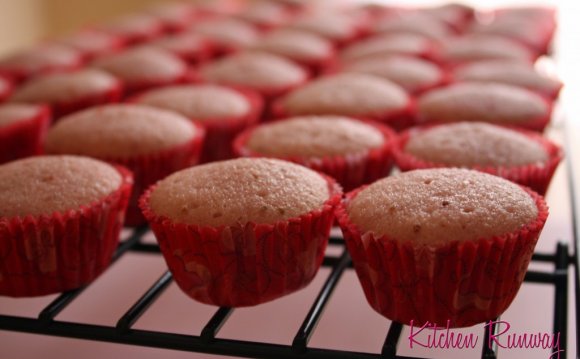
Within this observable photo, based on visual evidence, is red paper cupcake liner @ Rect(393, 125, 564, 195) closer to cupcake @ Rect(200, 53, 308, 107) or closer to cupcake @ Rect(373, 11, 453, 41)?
cupcake @ Rect(200, 53, 308, 107)

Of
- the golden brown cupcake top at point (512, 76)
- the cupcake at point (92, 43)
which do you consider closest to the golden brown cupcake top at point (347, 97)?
the golden brown cupcake top at point (512, 76)

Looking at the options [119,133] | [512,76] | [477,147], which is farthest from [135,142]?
[512,76]

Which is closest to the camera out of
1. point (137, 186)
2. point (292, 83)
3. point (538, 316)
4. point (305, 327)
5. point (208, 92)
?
point (305, 327)

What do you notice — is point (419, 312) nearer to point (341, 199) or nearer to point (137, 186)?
point (341, 199)

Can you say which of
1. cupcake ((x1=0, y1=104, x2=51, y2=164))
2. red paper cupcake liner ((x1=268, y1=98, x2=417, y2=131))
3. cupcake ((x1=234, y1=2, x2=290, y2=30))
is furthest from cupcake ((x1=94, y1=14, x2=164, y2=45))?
red paper cupcake liner ((x1=268, y1=98, x2=417, y2=131))

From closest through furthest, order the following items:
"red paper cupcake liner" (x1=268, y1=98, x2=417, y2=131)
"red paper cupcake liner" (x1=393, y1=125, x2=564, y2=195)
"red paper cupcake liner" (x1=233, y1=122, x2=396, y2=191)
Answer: "red paper cupcake liner" (x1=393, y1=125, x2=564, y2=195) → "red paper cupcake liner" (x1=233, y1=122, x2=396, y2=191) → "red paper cupcake liner" (x1=268, y1=98, x2=417, y2=131)

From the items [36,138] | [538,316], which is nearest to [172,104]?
[36,138]
